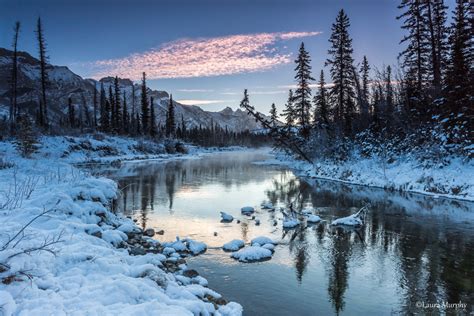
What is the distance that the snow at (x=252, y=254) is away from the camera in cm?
979

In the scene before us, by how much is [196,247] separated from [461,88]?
22.8 metres

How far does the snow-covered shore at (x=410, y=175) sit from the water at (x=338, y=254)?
55.0 inches

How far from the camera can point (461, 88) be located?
23656 mm

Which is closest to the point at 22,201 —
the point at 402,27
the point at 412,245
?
the point at 412,245

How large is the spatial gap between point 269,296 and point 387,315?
94.5 inches

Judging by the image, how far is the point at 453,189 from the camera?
19.3 meters

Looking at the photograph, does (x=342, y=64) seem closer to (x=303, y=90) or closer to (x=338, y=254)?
(x=303, y=90)

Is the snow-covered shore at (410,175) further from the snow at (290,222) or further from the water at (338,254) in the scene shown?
the snow at (290,222)

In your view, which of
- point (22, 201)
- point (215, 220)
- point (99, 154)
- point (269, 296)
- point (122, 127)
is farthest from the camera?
point (122, 127)

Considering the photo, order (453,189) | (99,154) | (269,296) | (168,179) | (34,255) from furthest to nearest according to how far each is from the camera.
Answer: (99,154)
(168,179)
(453,189)
(269,296)
(34,255)

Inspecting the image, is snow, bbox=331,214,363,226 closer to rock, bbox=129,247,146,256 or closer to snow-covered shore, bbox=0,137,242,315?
snow-covered shore, bbox=0,137,242,315

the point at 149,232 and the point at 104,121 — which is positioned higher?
the point at 104,121

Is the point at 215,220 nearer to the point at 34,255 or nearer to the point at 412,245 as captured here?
the point at 412,245

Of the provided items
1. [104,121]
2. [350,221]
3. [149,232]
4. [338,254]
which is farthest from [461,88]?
[104,121]
